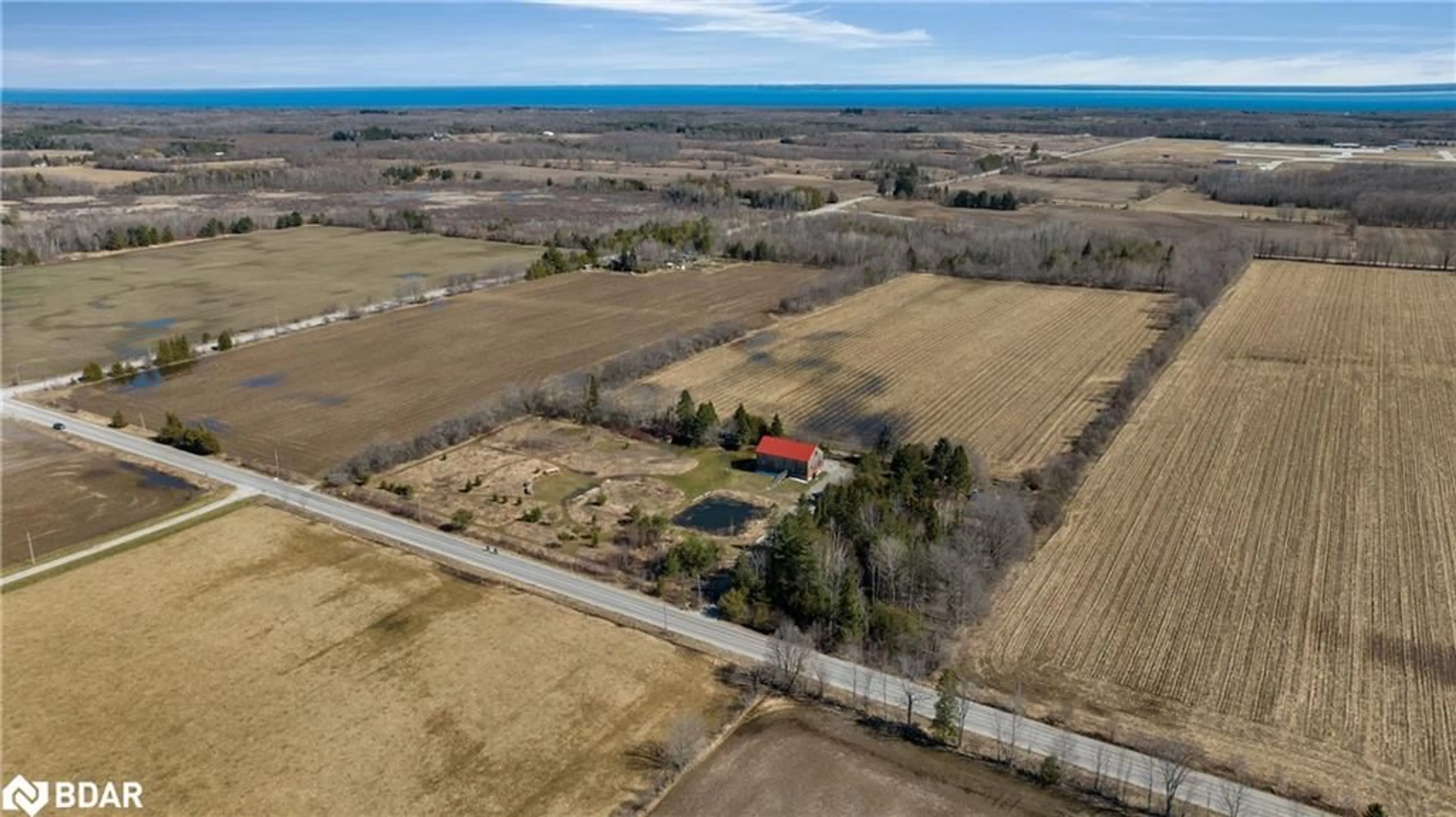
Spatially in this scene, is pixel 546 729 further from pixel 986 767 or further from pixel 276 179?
pixel 276 179

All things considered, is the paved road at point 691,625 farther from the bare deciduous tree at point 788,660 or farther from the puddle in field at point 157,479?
the puddle in field at point 157,479

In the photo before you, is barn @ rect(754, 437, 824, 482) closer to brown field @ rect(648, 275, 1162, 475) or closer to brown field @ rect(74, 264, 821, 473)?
brown field @ rect(648, 275, 1162, 475)

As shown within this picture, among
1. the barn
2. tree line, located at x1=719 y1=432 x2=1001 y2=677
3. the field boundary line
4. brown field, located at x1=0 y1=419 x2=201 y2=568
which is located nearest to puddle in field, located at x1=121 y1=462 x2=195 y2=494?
brown field, located at x1=0 y1=419 x2=201 y2=568

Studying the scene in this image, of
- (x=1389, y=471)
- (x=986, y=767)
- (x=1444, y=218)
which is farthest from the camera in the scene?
(x=1444, y=218)

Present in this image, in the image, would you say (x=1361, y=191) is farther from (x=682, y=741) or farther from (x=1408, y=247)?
(x=682, y=741)

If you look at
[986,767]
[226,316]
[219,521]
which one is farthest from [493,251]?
[986,767]

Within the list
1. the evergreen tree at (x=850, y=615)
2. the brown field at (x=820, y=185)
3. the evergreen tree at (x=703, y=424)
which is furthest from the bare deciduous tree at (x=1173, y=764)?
the brown field at (x=820, y=185)
